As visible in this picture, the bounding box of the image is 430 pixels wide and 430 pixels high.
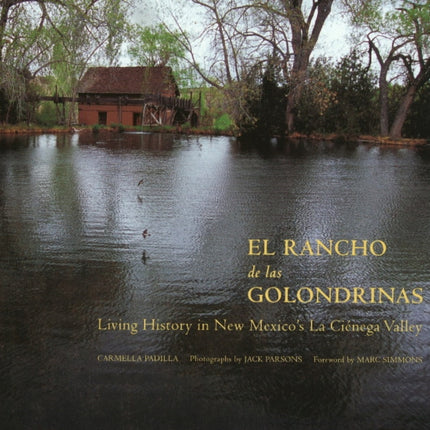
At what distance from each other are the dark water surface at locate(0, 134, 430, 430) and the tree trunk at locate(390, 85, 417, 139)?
21225mm

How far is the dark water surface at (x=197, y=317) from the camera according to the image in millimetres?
2371

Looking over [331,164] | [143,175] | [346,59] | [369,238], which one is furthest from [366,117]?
[369,238]

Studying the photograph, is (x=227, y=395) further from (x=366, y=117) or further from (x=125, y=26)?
(x=366, y=117)

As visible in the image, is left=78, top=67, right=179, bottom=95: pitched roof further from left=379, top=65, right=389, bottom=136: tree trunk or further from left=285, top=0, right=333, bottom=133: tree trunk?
left=379, top=65, right=389, bottom=136: tree trunk

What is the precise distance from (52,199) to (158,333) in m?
4.85

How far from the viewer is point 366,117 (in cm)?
2855

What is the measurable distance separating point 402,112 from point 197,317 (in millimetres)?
26524

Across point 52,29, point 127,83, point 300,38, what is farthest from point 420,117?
point 127,83

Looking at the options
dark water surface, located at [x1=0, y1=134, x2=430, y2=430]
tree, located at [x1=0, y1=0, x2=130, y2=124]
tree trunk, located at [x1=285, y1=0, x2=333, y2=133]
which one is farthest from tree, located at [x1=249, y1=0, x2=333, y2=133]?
dark water surface, located at [x1=0, y1=134, x2=430, y2=430]

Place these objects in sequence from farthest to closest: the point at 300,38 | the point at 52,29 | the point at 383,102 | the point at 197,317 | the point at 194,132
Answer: the point at 194,132 → the point at 383,102 → the point at 300,38 → the point at 52,29 → the point at 197,317

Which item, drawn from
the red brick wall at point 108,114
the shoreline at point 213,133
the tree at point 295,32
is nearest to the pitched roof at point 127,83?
the red brick wall at point 108,114

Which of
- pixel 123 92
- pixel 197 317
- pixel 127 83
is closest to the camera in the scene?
pixel 197 317

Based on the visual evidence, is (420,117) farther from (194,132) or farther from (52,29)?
(52,29)

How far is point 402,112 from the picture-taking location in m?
26.5
